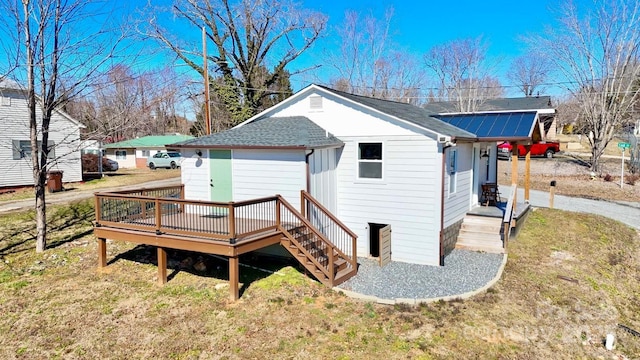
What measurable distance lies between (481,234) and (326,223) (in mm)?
4750

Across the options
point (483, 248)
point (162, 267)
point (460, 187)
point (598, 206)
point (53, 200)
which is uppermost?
point (460, 187)

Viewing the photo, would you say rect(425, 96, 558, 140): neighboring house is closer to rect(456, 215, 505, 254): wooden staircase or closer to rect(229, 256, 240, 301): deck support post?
rect(456, 215, 505, 254): wooden staircase

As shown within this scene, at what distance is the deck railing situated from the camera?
31.8 ft

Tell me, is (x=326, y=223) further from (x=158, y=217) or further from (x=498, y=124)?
(x=498, y=124)

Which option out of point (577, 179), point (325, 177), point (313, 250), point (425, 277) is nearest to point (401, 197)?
point (325, 177)

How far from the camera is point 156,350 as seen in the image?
6.54 meters

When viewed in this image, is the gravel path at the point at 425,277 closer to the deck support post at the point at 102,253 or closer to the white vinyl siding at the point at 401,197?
the white vinyl siding at the point at 401,197

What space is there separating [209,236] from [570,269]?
904 cm

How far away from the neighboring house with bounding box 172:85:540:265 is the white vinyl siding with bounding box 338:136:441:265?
3cm

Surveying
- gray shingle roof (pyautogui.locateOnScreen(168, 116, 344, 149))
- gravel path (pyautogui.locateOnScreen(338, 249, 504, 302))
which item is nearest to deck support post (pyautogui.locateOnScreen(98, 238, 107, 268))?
gray shingle roof (pyautogui.locateOnScreen(168, 116, 344, 149))

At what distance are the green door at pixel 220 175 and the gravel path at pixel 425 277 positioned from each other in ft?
13.1

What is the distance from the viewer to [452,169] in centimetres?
1125

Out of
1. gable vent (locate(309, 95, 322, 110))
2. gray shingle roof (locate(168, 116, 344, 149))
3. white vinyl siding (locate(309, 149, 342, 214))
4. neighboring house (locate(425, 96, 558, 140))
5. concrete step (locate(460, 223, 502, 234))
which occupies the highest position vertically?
neighboring house (locate(425, 96, 558, 140))

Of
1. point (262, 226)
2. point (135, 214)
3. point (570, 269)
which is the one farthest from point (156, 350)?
point (570, 269)
